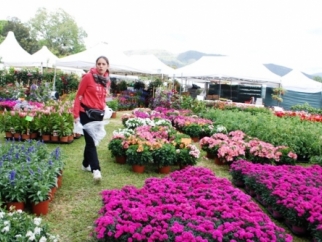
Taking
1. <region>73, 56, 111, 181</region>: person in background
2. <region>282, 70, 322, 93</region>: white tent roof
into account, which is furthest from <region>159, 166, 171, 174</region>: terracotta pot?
<region>282, 70, 322, 93</region>: white tent roof

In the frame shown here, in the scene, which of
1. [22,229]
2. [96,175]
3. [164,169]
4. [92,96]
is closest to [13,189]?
[22,229]

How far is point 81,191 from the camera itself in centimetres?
486

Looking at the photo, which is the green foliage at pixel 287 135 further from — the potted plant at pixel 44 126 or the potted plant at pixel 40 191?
the potted plant at pixel 40 191

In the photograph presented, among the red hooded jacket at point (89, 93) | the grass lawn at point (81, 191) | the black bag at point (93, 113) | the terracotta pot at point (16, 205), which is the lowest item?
the grass lawn at point (81, 191)

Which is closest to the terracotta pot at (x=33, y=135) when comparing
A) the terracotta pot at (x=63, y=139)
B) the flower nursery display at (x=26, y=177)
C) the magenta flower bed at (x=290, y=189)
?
the terracotta pot at (x=63, y=139)

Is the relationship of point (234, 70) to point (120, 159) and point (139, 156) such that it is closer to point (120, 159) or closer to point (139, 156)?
point (120, 159)

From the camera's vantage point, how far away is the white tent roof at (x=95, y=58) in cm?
1245

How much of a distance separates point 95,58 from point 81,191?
8771 millimetres

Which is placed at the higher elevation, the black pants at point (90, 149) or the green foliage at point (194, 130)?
the black pants at point (90, 149)

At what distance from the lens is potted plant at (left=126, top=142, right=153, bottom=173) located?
5.91 m

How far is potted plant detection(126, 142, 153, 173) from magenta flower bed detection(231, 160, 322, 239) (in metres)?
1.45

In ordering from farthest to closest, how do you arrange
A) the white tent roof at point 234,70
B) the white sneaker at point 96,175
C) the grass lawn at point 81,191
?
1. the white tent roof at point 234,70
2. the white sneaker at point 96,175
3. the grass lawn at point 81,191

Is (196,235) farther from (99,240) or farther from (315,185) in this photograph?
(315,185)

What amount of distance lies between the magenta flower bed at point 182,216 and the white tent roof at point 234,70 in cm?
1160
